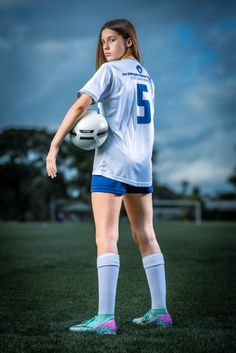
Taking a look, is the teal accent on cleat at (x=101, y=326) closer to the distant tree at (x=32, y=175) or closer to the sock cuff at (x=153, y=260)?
the sock cuff at (x=153, y=260)

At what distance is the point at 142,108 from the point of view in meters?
3.92

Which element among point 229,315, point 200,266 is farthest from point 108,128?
point 200,266

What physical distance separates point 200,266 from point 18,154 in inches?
2511

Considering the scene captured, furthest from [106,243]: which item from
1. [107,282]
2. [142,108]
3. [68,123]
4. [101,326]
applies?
[142,108]

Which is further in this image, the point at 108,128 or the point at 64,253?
the point at 64,253

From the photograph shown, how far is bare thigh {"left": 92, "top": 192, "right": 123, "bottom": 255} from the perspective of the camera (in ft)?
12.3

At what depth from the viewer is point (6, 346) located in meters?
3.38

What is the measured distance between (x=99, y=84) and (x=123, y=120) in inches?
11.9

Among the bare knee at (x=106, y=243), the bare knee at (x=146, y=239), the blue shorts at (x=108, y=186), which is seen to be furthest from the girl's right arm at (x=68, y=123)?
the bare knee at (x=146, y=239)

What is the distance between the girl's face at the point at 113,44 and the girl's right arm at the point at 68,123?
419mm

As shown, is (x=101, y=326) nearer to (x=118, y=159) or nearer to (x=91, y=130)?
(x=118, y=159)

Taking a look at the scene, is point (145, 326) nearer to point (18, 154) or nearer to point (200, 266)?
point (200, 266)

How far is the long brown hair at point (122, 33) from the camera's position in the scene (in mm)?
3854

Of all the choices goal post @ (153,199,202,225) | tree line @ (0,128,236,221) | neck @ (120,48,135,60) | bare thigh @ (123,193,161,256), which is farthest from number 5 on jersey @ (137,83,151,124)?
tree line @ (0,128,236,221)
